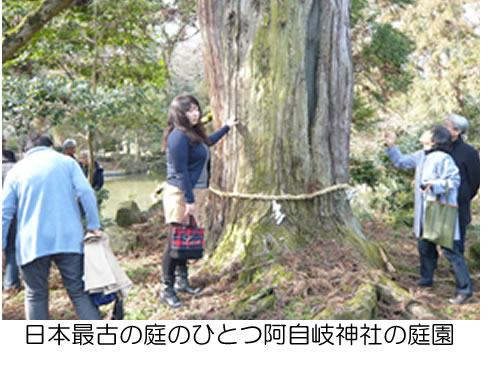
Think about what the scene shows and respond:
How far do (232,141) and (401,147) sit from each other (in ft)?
13.2

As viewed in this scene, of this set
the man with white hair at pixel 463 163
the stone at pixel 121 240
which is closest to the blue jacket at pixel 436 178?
the man with white hair at pixel 463 163

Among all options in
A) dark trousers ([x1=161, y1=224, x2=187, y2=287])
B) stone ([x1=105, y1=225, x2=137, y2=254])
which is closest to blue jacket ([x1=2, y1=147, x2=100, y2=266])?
dark trousers ([x1=161, y1=224, x2=187, y2=287])

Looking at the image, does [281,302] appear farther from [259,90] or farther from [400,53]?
[400,53]

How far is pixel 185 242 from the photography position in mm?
3285

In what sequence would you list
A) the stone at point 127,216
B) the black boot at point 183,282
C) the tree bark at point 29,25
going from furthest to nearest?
the stone at point 127,216 → the tree bark at point 29,25 → the black boot at point 183,282

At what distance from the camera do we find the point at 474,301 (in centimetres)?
344

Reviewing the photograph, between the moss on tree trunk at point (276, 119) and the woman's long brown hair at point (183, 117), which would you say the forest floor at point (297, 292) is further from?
the woman's long brown hair at point (183, 117)

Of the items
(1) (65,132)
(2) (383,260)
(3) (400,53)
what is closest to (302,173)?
(2) (383,260)

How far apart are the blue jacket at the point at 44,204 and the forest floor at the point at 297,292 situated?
90 centimetres

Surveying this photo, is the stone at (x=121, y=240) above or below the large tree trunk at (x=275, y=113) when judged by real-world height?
below

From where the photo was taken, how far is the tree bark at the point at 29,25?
5.31 meters

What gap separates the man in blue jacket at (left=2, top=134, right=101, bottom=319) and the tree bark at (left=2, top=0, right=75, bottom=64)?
323 cm

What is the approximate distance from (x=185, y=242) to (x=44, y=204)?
1.04 m

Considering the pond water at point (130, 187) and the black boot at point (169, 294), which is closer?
the black boot at point (169, 294)
